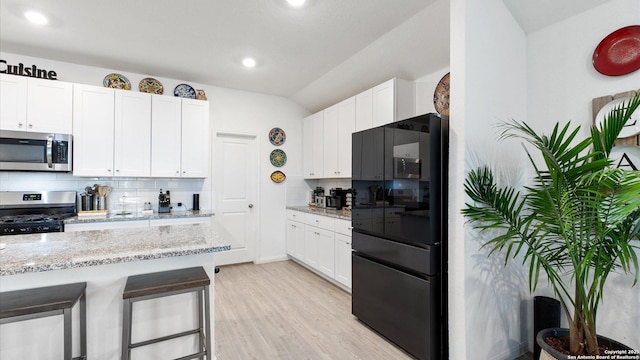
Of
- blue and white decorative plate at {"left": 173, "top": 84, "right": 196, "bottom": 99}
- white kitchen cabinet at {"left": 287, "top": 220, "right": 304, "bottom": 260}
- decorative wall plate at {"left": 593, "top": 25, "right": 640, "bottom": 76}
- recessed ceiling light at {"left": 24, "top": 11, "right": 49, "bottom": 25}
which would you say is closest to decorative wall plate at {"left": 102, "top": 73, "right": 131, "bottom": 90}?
blue and white decorative plate at {"left": 173, "top": 84, "right": 196, "bottom": 99}

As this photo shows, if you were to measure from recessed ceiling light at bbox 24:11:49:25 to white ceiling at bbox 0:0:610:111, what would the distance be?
0.05 m

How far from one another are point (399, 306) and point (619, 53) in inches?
86.6

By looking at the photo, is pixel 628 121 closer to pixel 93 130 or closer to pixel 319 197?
pixel 319 197

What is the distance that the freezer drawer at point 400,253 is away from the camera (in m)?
2.05

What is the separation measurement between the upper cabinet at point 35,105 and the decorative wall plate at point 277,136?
8.03 feet

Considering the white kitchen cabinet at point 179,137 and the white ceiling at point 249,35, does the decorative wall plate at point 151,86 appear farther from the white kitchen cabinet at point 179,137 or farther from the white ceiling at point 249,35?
the white kitchen cabinet at point 179,137

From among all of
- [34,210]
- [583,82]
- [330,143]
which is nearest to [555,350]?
[583,82]

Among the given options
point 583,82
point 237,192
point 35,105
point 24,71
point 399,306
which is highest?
point 24,71

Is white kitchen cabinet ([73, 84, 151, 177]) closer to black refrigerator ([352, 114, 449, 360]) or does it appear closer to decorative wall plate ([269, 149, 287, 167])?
decorative wall plate ([269, 149, 287, 167])

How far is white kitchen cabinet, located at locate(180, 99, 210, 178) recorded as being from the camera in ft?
12.5

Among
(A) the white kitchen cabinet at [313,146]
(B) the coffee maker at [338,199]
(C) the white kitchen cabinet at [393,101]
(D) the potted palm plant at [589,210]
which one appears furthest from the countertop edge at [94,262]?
(A) the white kitchen cabinet at [313,146]

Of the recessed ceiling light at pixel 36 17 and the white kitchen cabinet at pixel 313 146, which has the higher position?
the recessed ceiling light at pixel 36 17

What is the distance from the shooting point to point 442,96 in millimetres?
2957

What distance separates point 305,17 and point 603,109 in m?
2.24
